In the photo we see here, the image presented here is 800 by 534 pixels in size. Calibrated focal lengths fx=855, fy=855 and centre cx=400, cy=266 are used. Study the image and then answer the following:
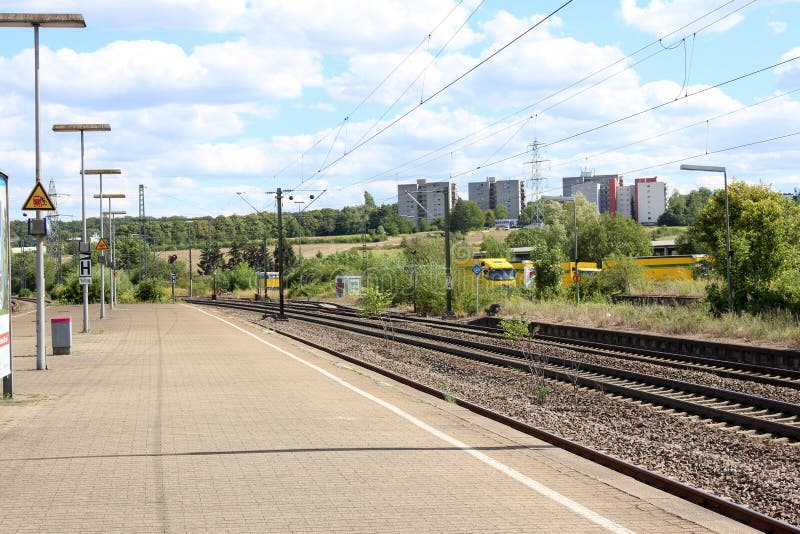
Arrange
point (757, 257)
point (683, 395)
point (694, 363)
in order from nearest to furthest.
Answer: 1. point (683, 395)
2. point (694, 363)
3. point (757, 257)

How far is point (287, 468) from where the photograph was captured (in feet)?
28.7

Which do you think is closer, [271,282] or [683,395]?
[683,395]

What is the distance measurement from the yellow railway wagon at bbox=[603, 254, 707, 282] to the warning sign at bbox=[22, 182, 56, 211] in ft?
177

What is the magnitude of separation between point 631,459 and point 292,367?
439 inches

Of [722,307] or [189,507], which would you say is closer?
[189,507]

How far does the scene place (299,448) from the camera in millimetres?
9828

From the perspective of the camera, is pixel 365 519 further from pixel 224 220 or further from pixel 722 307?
pixel 224 220

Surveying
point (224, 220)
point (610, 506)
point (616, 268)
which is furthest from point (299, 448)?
point (224, 220)

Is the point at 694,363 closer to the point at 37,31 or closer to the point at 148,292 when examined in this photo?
the point at 37,31

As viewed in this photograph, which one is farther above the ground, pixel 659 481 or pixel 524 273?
pixel 524 273

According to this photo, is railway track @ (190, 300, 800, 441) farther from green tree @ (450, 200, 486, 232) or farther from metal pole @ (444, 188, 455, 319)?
green tree @ (450, 200, 486, 232)

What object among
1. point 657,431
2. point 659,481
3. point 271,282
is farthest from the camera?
point 271,282

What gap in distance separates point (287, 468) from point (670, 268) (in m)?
62.0

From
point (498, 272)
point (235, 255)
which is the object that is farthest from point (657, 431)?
point (235, 255)
